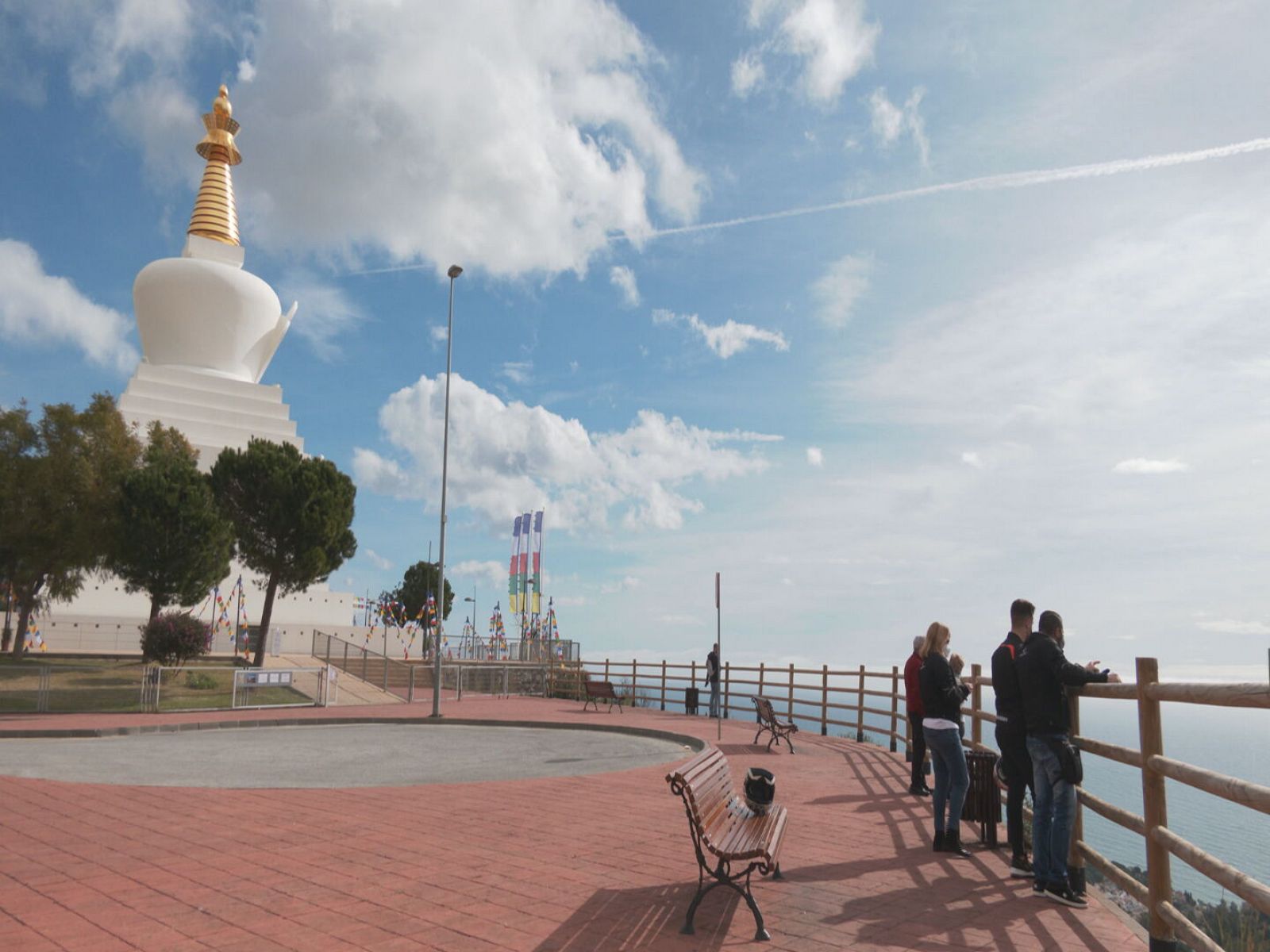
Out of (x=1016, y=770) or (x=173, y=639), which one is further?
(x=173, y=639)

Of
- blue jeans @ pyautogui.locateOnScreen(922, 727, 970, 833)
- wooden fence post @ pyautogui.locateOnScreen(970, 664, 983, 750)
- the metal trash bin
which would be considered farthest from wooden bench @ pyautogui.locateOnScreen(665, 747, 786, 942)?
wooden fence post @ pyautogui.locateOnScreen(970, 664, 983, 750)

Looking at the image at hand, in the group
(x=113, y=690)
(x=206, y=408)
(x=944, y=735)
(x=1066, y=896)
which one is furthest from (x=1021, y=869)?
(x=206, y=408)

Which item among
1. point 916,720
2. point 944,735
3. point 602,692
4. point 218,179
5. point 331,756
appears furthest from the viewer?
point 218,179

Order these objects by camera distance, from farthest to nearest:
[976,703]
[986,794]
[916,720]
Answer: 1. [916,720]
2. [976,703]
3. [986,794]

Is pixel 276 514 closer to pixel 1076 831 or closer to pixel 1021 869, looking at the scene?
pixel 1021 869

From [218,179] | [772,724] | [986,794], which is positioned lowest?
[772,724]

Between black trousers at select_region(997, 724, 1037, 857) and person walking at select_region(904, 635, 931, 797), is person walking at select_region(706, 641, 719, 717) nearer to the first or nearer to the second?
person walking at select_region(904, 635, 931, 797)

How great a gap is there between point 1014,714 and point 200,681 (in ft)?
77.4

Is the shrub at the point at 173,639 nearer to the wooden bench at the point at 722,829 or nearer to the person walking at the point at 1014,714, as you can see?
the wooden bench at the point at 722,829

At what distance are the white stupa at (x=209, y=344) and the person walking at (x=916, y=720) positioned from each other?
39.5 metres

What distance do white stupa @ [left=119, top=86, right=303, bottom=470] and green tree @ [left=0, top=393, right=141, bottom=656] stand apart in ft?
44.1

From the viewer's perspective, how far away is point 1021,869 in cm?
639

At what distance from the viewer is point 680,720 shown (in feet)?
67.7

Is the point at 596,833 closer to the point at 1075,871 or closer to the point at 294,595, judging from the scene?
A: the point at 1075,871
